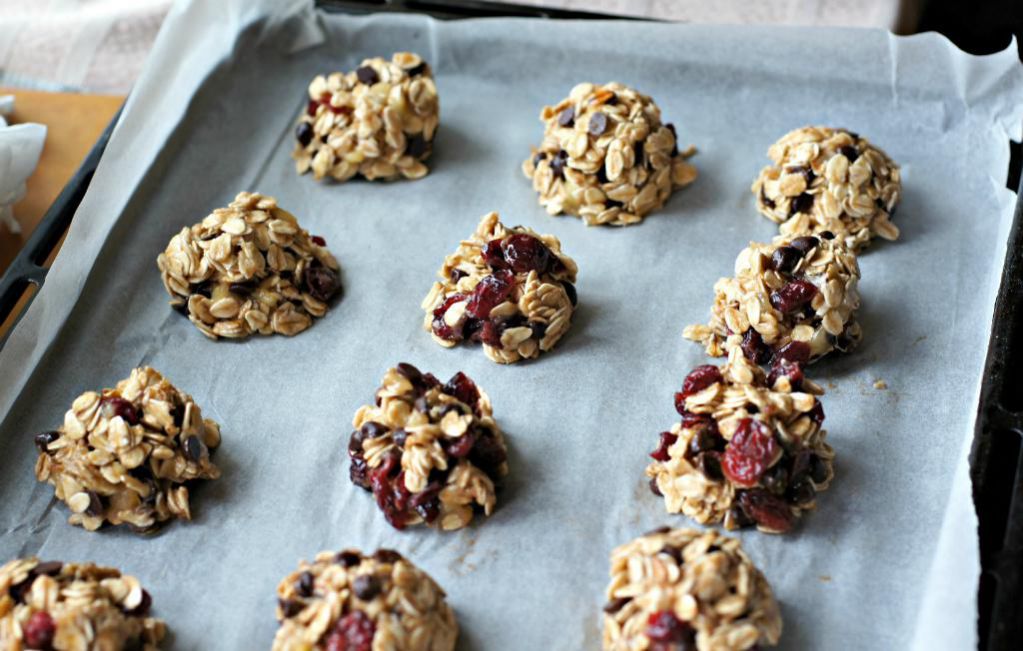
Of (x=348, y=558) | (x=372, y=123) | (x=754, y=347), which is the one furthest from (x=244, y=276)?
(x=754, y=347)

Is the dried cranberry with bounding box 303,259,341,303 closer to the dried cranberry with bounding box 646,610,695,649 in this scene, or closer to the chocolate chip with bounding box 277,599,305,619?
the chocolate chip with bounding box 277,599,305,619

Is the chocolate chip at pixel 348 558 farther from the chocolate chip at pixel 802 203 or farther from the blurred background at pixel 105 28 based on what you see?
the blurred background at pixel 105 28

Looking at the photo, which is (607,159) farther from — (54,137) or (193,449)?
(54,137)

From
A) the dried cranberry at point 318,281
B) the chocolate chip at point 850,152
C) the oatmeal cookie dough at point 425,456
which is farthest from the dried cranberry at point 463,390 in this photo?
the chocolate chip at point 850,152

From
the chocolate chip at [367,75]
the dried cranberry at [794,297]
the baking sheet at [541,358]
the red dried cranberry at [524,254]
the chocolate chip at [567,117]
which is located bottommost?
the baking sheet at [541,358]

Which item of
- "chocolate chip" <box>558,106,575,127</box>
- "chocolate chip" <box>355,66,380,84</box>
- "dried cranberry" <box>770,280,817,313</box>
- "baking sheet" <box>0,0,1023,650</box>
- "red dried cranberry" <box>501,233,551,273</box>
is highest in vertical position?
"chocolate chip" <box>355,66,380,84</box>

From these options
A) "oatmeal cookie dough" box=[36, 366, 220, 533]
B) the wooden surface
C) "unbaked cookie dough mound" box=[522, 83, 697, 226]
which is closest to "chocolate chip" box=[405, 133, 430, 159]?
"unbaked cookie dough mound" box=[522, 83, 697, 226]

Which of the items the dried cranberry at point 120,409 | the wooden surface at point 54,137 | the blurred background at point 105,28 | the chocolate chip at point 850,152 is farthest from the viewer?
the blurred background at point 105,28
